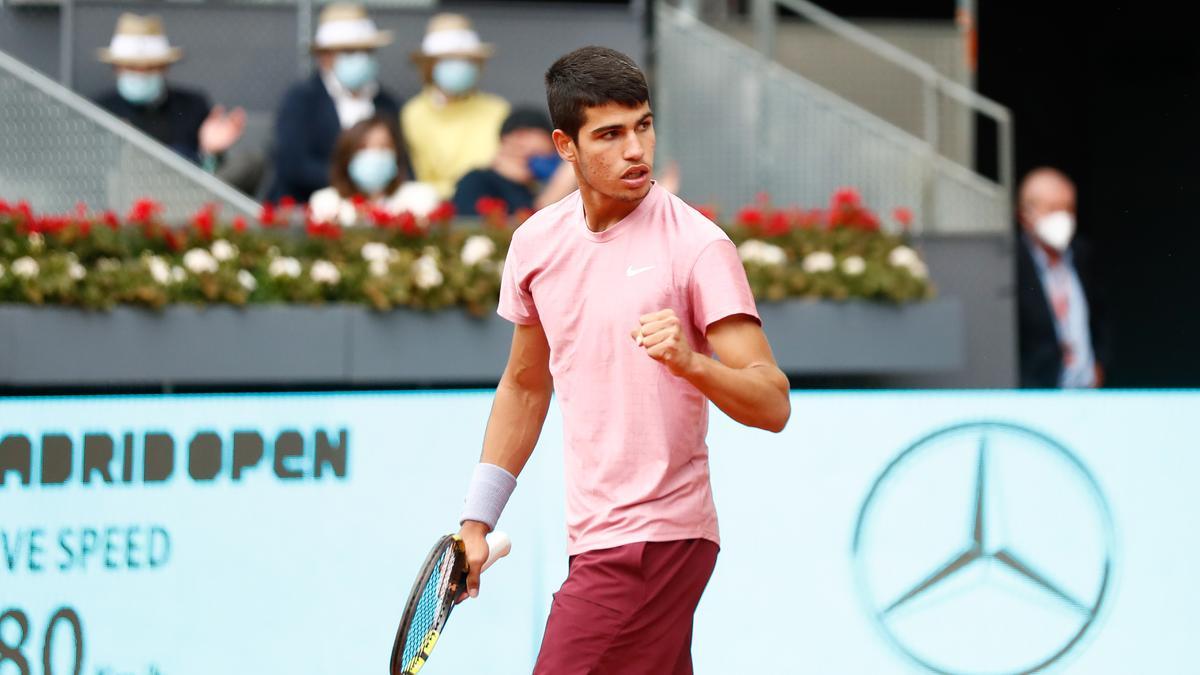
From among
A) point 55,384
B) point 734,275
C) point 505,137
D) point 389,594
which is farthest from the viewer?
point 505,137

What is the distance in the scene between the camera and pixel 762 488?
5.89m

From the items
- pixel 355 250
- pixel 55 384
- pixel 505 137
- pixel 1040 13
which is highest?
pixel 1040 13

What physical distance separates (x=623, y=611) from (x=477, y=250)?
4581 millimetres

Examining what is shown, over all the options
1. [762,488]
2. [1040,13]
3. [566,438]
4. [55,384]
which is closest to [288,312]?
[55,384]

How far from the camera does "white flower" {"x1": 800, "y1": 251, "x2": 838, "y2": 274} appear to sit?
27.8ft

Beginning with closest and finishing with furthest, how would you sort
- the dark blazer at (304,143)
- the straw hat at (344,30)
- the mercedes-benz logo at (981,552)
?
1. the mercedes-benz logo at (981,552)
2. the dark blazer at (304,143)
3. the straw hat at (344,30)

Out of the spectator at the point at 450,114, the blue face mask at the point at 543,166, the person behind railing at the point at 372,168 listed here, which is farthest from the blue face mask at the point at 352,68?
the blue face mask at the point at 543,166

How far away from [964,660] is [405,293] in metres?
3.24

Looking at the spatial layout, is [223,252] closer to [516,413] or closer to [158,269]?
[158,269]

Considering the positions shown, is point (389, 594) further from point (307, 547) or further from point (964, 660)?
point (964, 660)

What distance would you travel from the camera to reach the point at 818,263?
849 centimetres

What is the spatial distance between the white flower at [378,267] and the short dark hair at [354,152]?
836mm

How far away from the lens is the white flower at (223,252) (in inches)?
312

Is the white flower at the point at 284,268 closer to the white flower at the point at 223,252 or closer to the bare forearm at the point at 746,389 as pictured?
the white flower at the point at 223,252
